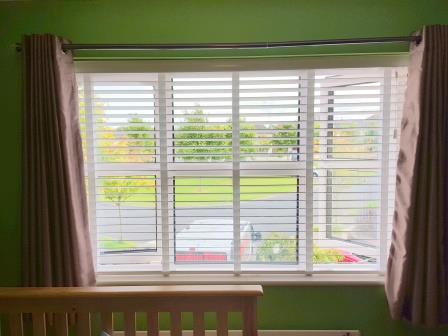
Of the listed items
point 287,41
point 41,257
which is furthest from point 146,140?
point 287,41

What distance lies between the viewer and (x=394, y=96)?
1.89 metres

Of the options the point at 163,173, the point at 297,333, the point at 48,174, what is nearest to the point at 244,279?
the point at 297,333

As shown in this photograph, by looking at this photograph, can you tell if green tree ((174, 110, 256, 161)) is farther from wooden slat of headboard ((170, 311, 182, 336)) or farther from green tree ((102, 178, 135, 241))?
wooden slat of headboard ((170, 311, 182, 336))

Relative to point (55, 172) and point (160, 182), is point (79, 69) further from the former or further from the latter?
point (160, 182)

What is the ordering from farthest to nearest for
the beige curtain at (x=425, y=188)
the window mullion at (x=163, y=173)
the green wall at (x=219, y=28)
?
the window mullion at (x=163, y=173) → the green wall at (x=219, y=28) → the beige curtain at (x=425, y=188)

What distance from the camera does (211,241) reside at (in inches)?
79.4

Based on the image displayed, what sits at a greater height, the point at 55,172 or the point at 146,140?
the point at 146,140

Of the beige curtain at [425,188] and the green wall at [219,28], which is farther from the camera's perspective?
the green wall at [219,28]

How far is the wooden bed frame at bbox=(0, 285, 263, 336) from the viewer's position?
1353 millimetres

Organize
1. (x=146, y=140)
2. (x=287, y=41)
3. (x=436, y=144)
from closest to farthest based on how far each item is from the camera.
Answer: (x=436, y=144)
(x=287, y=41)
(x=146, y=140)

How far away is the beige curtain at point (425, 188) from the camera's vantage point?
165 centimetres

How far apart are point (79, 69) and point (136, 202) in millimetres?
820

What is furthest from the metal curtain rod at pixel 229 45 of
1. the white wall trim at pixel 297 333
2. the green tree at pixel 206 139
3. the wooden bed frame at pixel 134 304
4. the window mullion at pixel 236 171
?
the white wall trim at pixel 297 333

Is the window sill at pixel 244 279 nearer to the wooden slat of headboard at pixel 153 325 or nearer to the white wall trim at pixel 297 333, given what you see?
the white wall trim at pixel 297 333
